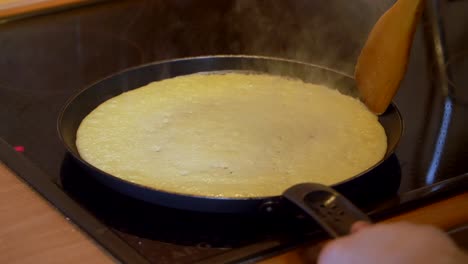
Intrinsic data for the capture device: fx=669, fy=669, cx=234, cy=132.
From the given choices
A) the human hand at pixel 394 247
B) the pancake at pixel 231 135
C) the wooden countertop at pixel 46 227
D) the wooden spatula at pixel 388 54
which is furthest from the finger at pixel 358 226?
the wooden spatula at pixel 388 54

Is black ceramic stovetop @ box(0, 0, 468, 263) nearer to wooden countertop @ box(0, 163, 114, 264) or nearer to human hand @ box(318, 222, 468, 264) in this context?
wooden countertop @ box(0, 163, 114, 264)

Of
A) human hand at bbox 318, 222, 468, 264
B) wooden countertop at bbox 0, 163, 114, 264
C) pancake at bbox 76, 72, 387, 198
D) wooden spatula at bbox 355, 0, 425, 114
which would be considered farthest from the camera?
wooden spatula at bbox 355, 0, 425, 114

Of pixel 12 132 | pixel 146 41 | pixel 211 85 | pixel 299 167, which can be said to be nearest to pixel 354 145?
pixel 299 167

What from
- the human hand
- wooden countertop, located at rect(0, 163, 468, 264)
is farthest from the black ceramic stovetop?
the human hand

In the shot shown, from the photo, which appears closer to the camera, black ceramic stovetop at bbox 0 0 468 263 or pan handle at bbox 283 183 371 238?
pan handle at bbox 283 183 371 238

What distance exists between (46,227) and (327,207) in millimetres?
313

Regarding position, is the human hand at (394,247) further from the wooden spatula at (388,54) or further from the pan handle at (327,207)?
the wooden spatula at (388,54)

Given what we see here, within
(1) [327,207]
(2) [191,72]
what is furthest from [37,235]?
(2) [191,72]

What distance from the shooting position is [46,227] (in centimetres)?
75

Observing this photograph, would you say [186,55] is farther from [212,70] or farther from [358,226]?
[358,226]

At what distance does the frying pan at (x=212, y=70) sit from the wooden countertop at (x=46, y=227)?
0.06 meters

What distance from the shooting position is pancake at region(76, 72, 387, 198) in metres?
0.86

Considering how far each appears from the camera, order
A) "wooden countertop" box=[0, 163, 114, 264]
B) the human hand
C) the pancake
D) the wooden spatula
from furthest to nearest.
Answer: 1. the wooden spatula
2. the pancake
3. "wooden countertop" box=[0, 163, 114, 264]
4. the human hand

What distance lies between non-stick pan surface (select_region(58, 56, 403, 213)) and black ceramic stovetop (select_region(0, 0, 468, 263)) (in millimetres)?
31
